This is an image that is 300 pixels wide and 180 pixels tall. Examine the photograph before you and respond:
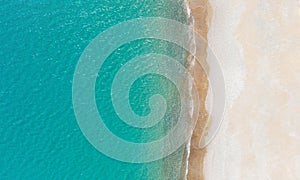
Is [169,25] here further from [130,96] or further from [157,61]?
[130,96]

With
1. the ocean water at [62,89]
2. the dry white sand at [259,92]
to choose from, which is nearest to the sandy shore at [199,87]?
the dry white sand at [259,92]

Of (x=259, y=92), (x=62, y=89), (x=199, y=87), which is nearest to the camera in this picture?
(x=259, y=92)

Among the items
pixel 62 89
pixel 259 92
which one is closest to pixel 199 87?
pixel 259 92

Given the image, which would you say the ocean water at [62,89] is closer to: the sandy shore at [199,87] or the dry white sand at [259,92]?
the sandy shore at [199,87]

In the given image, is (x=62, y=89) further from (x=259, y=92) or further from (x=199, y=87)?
(x=259, y=92)

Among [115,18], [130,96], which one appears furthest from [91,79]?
[115,18]

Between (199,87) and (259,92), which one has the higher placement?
(199,87)

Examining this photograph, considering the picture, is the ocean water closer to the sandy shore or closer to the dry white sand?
the sandy shore
